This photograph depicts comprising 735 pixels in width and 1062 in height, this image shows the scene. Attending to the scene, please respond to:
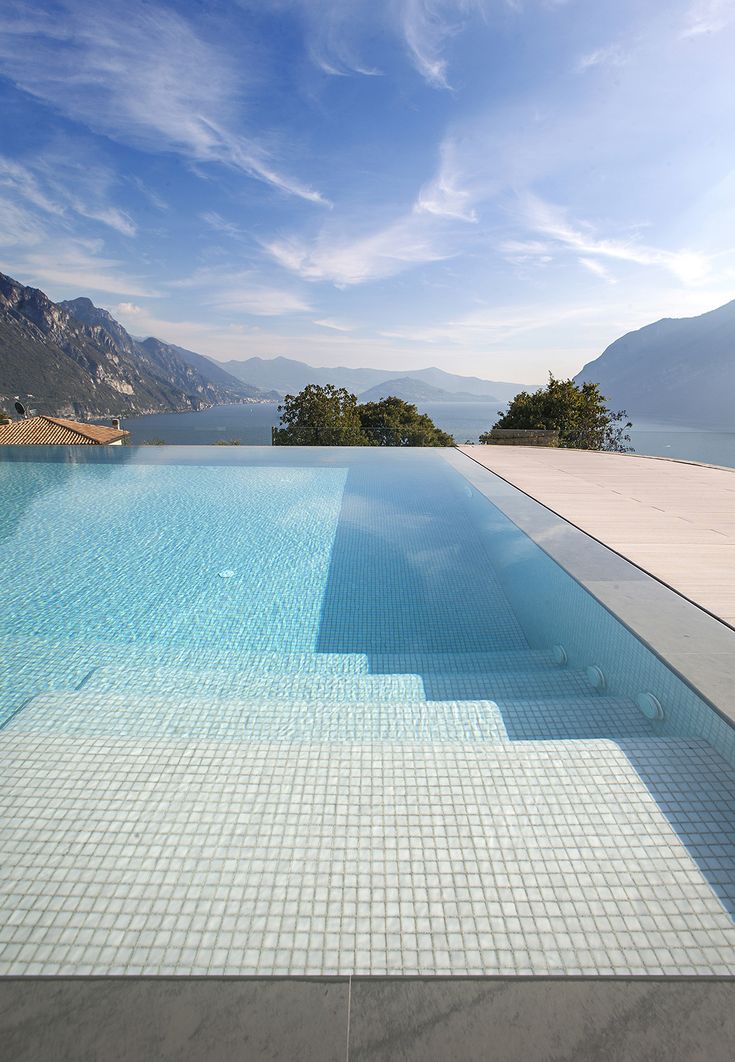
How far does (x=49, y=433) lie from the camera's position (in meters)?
17.5

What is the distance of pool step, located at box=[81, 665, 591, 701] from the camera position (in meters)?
2.54

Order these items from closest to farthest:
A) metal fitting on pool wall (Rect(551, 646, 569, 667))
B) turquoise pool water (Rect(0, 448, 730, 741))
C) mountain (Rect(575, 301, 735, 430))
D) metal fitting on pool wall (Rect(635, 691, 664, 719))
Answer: metal fitting on pool wall (Rect(635, 691, 664, 719)), turquoise pool water (Rect(0, 448, 730, 741)), metal fitting on pool wall (Rect(551, 646, 569, 667)), mountain (Rect(575, 301, 735, 430))

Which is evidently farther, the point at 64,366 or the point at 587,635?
the point at 64,366

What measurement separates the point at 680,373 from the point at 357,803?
145498 mm

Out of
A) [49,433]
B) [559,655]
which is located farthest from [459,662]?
[49,433]

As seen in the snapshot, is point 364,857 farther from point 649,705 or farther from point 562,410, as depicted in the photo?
point 562,410

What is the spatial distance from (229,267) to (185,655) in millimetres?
24079

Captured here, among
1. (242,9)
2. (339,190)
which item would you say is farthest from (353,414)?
(242,9)

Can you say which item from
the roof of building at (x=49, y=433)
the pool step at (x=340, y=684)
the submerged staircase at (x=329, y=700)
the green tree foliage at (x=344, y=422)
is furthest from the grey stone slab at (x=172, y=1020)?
the roof of building at (x=49, y=433)

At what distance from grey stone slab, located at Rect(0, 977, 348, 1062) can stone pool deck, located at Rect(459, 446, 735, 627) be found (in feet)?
7.50

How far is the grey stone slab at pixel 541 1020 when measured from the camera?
891 millimetres

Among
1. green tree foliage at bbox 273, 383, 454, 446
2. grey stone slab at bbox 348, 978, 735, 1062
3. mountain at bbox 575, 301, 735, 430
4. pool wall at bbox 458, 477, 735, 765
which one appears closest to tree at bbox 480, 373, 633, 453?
green tree foliage at bbox 273, 383, 454, 446

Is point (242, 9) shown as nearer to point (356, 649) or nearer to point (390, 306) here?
point (356, 649)

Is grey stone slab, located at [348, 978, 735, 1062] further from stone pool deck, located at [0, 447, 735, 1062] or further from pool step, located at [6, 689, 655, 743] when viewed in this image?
pool step, located at [6, 689, 655, 743]
